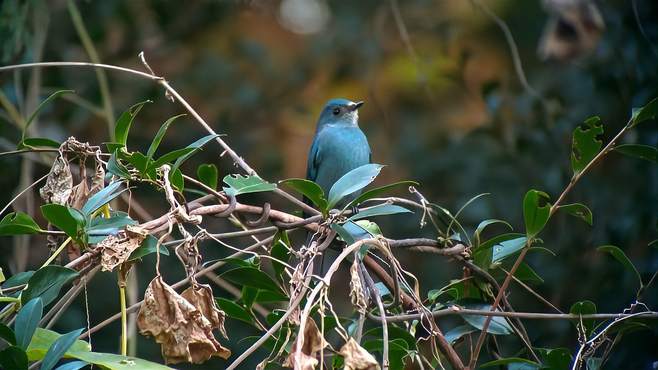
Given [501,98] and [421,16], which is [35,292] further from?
[421,16]

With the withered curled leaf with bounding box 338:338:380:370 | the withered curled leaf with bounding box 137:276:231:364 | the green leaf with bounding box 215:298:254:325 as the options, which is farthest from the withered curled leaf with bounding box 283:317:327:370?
the green leaf with bounding box 215:298:254:325

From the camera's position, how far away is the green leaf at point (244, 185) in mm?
1834

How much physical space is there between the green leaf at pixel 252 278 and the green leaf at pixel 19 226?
458mm

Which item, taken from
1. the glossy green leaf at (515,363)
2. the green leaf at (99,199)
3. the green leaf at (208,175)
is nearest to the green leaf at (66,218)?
the green leaf at (99,199)

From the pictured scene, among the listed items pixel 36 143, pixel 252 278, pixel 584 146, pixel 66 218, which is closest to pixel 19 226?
pixel 66 218

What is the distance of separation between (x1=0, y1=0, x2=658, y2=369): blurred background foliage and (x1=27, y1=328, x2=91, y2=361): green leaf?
6.03 ft

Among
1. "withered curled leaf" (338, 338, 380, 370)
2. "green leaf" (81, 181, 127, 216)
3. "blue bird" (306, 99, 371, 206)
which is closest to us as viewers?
"withered curled leaf" (338, 338, 380, 370)

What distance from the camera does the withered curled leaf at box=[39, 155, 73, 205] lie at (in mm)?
1817

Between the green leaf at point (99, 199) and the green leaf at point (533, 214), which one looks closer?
the green leaf at point (99, 199)

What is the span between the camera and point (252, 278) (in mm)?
2027

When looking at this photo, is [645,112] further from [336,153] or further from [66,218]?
[336,153]

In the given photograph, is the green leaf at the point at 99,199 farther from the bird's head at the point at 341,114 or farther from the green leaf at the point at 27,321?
the bird's head at the point at 341,114

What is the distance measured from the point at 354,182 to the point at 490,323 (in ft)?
1.98

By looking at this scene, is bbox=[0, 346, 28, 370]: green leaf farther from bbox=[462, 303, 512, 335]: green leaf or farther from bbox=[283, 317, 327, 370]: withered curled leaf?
bbox=[462, 303, 512, 335]: green leaf
